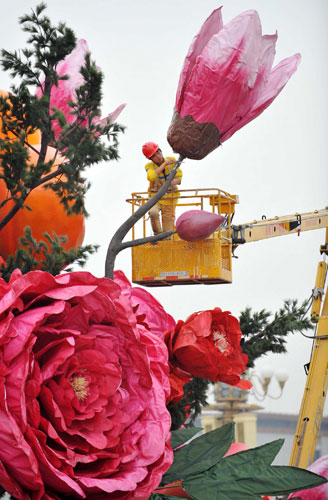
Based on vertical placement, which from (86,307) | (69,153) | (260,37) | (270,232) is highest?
(270,232)

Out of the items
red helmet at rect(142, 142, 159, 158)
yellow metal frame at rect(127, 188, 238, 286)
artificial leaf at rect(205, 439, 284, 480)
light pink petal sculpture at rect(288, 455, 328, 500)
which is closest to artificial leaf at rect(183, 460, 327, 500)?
artificial leaf at rect(205, 439, 284, 480)

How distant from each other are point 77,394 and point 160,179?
85 centimetres

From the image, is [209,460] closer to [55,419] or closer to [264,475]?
[264,475]

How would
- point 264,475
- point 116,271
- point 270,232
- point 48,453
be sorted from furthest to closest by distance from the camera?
1. point 270,232
2. point 116,271
3. point 264,475
4. point 48,453

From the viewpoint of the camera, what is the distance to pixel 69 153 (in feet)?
1.62

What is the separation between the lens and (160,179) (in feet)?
4.02

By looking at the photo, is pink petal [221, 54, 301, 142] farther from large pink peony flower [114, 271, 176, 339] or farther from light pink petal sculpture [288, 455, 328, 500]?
light pink petal sculpture [288, 455, 328, 500]

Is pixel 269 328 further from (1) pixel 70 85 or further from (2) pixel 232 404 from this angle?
(2) pixel 232 404

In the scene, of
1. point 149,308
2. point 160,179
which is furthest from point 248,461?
point 160,179

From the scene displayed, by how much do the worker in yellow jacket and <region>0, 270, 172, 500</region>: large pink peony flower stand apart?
446 millimetres

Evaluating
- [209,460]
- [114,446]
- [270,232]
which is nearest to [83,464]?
[114,446]

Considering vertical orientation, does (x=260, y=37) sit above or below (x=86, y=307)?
above

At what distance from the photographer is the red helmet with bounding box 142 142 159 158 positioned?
0.98m

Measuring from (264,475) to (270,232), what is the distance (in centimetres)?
381
